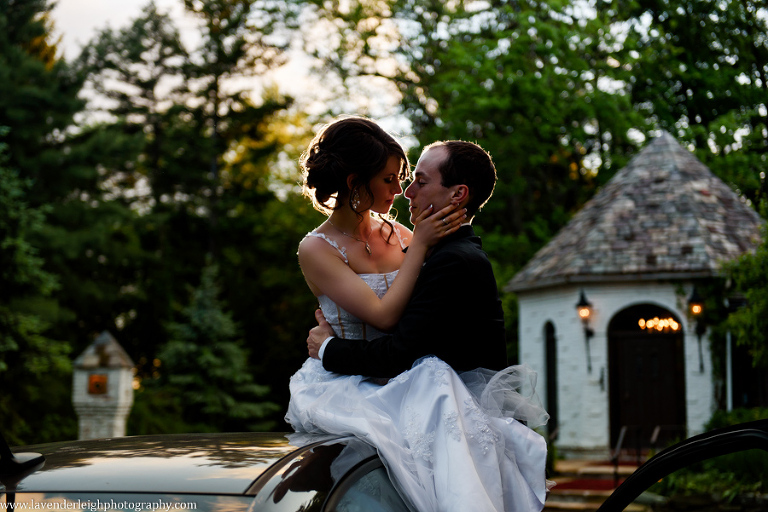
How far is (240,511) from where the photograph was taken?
166cm

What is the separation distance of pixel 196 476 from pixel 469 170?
1743 millimetres

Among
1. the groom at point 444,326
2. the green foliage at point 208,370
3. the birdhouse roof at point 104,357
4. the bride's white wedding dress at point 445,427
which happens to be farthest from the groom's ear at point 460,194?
the green foliage at point 208,370

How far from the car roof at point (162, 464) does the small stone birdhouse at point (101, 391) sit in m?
12.3

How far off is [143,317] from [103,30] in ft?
34.6

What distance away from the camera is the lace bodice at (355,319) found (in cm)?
314

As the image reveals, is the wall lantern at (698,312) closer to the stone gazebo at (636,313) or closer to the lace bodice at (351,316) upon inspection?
the stone gazebo at (636,313)

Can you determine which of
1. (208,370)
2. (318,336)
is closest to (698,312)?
(208,370)

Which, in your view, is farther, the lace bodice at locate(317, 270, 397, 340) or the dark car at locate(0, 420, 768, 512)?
the lace bodice at locate(317, 270, 397, 340)

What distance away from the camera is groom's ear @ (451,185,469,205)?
3.11 m

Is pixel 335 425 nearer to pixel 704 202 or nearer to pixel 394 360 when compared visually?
pixel 394 360

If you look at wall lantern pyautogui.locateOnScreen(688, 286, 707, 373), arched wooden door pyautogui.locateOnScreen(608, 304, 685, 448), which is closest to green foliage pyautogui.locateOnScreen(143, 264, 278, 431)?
arched wooden door pyautogui.locateOnScreen(608, 304, 685, 448)

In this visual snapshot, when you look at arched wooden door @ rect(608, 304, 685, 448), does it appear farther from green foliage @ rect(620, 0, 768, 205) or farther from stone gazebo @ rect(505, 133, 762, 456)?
green foliage @ rect(620, 0, 768, 205)

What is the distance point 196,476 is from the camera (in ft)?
5.85

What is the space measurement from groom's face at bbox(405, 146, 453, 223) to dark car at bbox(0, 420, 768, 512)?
1.06 m
